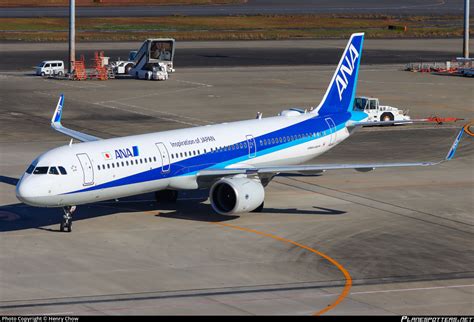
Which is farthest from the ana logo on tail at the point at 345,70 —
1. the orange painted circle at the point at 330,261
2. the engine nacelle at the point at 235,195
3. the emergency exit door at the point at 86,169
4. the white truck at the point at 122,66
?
the white truck at the point at 122,66

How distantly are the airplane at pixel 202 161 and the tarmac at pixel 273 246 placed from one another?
1.85 metres

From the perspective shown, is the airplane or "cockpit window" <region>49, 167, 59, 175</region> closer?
"cockpit window" <region>49, 167, 59, 175</region>

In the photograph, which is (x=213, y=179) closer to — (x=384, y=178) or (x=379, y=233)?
(x=379, y=233)

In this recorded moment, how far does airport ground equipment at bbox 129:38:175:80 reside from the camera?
123250mm

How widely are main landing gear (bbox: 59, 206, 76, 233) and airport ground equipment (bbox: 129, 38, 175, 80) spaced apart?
238ft

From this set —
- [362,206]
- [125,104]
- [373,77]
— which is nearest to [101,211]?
[362,206]

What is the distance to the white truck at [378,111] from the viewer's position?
92.1m

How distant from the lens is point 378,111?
92500 mm

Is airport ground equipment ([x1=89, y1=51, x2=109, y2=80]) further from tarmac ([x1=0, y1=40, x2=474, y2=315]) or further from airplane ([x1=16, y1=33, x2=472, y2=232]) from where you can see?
airplane ([x1=16, y1=33, x2=472, y2=232])

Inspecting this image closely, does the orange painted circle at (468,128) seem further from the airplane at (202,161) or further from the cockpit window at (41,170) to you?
the cockpit window at (41,170)

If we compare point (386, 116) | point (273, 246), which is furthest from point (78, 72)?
point (273, 246)

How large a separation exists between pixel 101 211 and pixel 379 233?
15450 millimetres

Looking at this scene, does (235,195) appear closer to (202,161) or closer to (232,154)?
(202,161)

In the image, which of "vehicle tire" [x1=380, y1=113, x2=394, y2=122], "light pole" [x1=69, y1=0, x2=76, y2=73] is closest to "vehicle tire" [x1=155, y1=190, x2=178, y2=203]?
"vehicle tire" [x1=380, y1=113, x2=394, y2=122]
